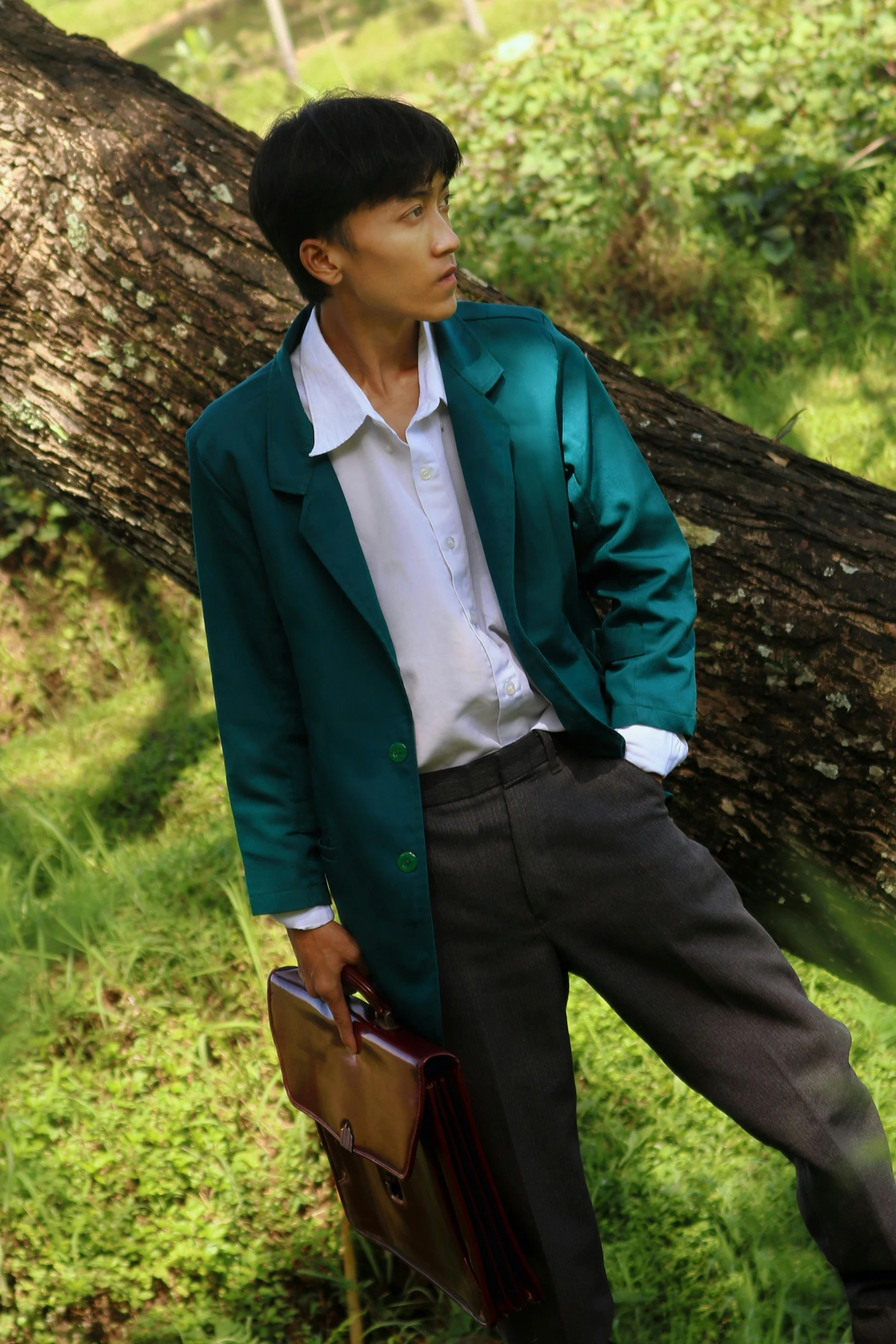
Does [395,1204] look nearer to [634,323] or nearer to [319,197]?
[319,197]

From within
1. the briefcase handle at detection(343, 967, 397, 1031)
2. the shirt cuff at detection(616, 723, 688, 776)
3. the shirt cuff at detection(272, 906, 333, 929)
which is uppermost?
the shirt cuff at detection(616, 723, 688, 776)

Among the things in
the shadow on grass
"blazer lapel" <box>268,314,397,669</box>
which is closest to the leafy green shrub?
the shadow on grass

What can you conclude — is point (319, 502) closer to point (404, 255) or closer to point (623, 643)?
point (404, 255)

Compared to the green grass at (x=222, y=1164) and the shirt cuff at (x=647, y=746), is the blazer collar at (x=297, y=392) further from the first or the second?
the green grass at (x=222, y=1164)

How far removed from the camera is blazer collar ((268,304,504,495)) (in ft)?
5.71

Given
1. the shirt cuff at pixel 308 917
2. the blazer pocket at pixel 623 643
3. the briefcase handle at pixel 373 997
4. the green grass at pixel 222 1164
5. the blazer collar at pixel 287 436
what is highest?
the blazer collar at pixel 287 436

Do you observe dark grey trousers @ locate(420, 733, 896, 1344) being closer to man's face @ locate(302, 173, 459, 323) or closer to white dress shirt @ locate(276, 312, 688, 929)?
white dress shirt @ locate(276, 312, 688, 929)

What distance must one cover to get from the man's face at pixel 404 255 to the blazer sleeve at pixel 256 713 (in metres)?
0.34

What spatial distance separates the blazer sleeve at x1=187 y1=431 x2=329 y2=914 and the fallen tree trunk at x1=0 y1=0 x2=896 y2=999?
0.89 m

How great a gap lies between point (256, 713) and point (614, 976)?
0.66 m

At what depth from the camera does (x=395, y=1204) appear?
204cm

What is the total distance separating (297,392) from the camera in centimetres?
180

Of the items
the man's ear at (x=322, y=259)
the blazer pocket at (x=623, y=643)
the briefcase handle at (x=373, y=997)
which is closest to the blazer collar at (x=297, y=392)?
the man's ear at (x=322, y=259)

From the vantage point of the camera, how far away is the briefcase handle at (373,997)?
1.90 metres
